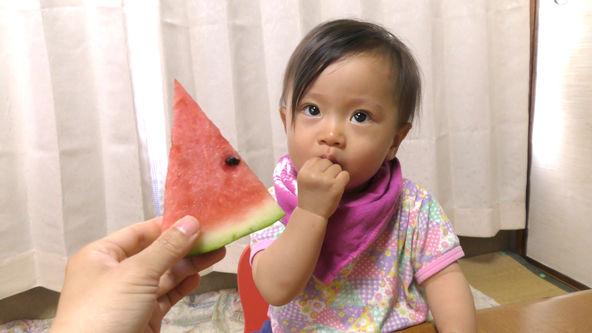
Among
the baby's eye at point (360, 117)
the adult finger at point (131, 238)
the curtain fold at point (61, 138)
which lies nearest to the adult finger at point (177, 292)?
the adult finger at point (131, 238)

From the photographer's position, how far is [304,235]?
731 millimetres

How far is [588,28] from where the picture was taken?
1651 millimetres

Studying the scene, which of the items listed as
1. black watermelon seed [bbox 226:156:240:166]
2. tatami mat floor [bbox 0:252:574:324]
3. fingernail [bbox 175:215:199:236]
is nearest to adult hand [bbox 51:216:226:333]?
fingernail [bbox 175:215:199:236]

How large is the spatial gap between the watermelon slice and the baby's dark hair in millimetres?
219

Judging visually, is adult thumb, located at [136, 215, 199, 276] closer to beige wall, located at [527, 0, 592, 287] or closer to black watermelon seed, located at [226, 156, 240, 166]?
black watermelon seed, located at [226, 156, 240, 166]

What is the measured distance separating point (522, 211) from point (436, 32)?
0.97 metres

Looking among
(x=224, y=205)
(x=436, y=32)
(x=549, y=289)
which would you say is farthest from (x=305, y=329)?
(x=549, y=289)

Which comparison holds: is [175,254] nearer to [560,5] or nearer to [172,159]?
[172,159]

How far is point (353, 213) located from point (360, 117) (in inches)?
7.9

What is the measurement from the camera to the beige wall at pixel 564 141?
5.60 ft

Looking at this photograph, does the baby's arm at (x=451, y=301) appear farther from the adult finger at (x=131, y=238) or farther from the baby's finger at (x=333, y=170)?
the adult finger at (x=131, y=238)

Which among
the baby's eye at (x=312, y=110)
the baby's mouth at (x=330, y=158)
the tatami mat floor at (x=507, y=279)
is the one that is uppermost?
the baby's eye at (x=312, y=110)

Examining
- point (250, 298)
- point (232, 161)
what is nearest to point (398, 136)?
point (232, 161)

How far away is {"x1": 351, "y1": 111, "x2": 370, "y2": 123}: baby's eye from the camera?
2.68 feet
